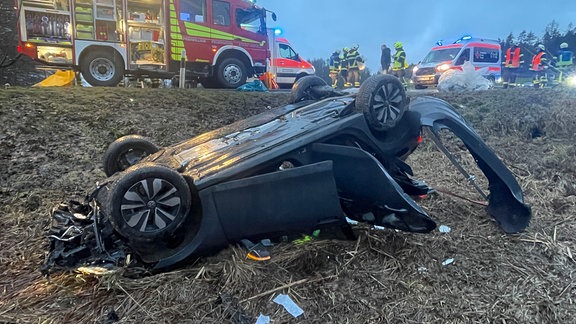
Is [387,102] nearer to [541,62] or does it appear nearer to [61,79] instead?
[61,79]

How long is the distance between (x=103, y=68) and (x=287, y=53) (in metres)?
7.39

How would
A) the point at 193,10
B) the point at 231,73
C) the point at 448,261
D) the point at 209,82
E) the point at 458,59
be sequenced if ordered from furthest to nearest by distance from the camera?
1. the point at 458,59
2. the point at 209,82
3. the point at 231,73
4. the point at 193,10
5. the point at 448,261

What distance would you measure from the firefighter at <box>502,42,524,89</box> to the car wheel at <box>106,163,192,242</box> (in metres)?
15.6

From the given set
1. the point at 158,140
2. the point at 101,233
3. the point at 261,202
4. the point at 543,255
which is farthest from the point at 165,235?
the point at 158,140

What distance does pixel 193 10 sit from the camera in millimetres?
10297

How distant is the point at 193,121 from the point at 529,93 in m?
6.37

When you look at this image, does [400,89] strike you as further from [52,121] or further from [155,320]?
[52,121]

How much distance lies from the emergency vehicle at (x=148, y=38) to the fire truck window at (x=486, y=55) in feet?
28.9

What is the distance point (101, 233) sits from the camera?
258 cm

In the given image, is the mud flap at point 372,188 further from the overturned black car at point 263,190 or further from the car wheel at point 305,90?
the car wheel at point 305,90

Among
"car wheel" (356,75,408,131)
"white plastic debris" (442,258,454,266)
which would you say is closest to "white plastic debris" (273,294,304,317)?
"white plastic debris" (442,258,454,266)

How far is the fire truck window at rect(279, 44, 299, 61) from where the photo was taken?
49.3ft

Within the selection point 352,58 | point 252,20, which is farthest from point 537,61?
point 252,20

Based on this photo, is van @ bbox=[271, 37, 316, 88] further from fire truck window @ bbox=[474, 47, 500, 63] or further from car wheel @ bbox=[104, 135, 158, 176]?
car wheel @ bbox=[104, 135, 158, 176]
